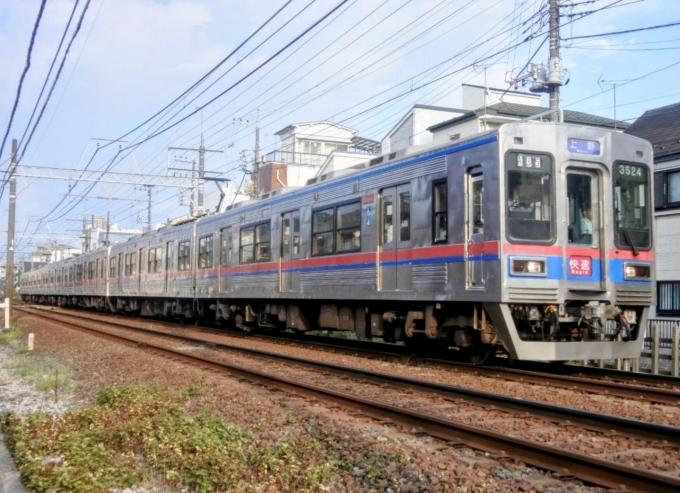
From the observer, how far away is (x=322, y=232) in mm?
14180

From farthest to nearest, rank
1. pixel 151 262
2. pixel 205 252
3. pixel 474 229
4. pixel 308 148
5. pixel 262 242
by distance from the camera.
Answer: pixel 308 148
pixel 151 262
pixel 205 252
pixel 262 242
pixel 474 229

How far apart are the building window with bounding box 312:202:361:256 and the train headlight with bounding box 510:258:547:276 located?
3794mm

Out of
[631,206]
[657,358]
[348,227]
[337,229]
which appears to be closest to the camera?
[631,206]

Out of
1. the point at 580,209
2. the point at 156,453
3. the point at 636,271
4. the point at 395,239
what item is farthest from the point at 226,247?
the point at 156,453

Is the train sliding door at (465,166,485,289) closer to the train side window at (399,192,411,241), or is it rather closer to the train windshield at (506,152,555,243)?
the train windshield at (506,152,555,243)

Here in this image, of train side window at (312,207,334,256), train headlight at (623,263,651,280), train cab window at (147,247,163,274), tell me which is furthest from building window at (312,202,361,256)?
train cab window at (147,247,163,274)

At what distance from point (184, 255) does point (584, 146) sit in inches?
591

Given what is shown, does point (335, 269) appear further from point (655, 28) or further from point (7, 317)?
point (7, 317)

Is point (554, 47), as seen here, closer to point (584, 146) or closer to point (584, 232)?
point (584, 146)

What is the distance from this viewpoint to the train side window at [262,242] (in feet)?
54.4

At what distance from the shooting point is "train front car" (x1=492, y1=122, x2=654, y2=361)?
9508 mm

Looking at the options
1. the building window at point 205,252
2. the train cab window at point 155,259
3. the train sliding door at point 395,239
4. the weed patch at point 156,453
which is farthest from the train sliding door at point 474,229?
the train cab window at point 155,259

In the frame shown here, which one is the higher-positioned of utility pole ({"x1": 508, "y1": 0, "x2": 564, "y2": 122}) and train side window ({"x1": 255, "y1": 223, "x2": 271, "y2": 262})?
utility pole ({"x1": 508, "y1": 0, "x2": 564, "y2": 122})

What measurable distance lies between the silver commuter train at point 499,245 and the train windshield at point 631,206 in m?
0.02
